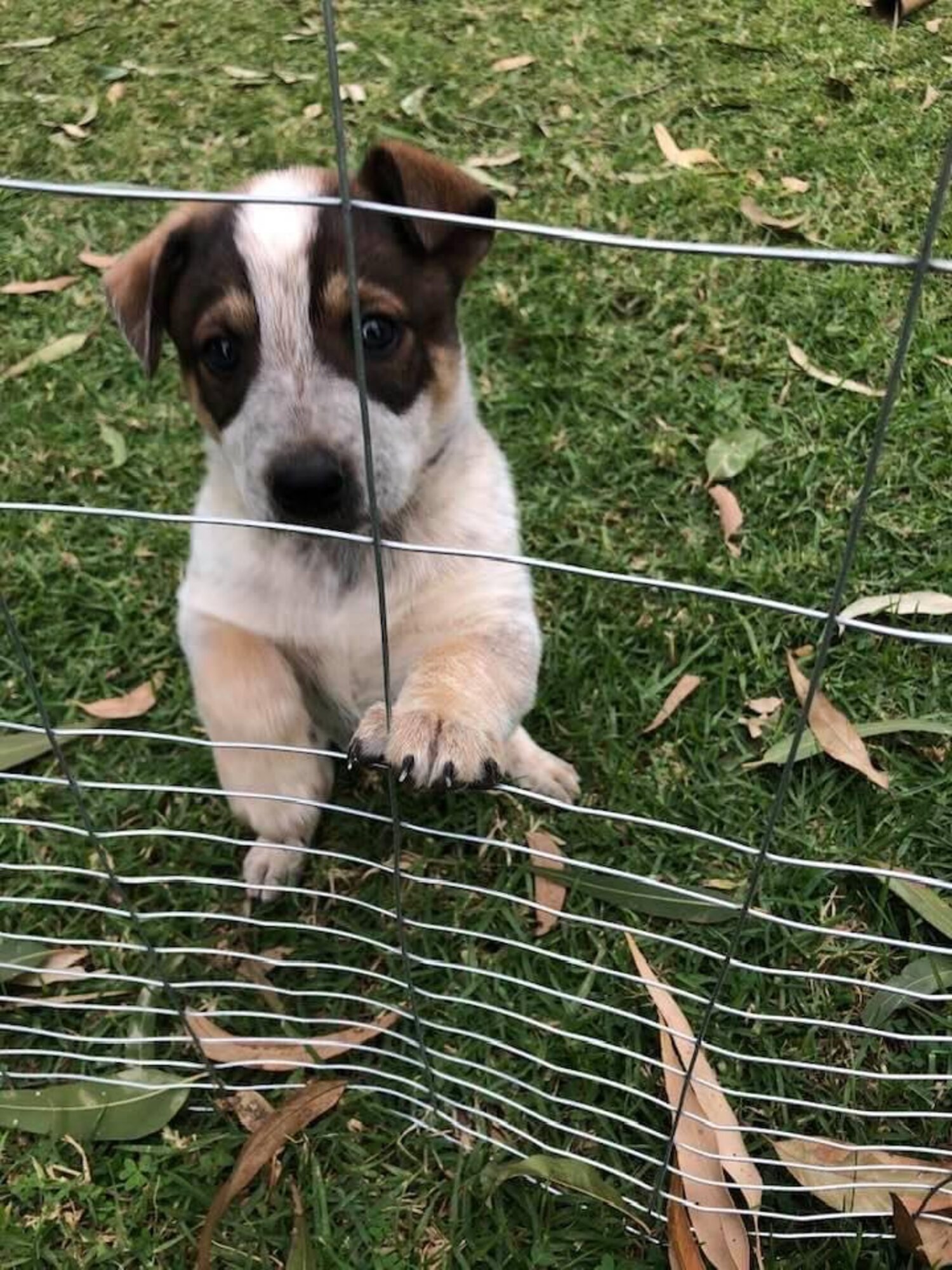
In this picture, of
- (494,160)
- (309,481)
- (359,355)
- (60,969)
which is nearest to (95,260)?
(494,160)

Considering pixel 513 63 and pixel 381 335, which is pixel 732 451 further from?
pixel 513 63

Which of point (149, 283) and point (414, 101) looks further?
point (414, 101)

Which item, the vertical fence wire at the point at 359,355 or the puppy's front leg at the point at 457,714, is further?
the puppy's front leg at the point at 457,714

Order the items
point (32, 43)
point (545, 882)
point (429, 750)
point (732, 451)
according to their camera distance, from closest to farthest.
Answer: point (429, 750) → point (545, 882) → point (732, 451) → point (32, 43)

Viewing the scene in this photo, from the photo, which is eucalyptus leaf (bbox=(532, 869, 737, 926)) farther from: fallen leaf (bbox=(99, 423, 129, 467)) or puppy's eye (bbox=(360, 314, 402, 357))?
fallen leaf (bbox=(99, 423, 129, 467))

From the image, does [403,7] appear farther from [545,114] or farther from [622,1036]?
A: [622,1036]

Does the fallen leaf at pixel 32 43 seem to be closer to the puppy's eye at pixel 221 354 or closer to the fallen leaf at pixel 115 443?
the fallen leaf at pixel 115 443

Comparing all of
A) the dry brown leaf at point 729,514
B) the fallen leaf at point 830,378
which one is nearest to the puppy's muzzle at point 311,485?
the dry brown leaf at point 729,514
